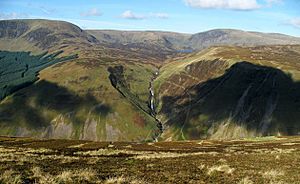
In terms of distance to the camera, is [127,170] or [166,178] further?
[127,170]

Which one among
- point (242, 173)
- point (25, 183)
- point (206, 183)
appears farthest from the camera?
point (242, 173)

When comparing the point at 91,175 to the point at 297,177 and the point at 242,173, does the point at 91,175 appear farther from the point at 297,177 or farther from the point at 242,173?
the point at 297,177

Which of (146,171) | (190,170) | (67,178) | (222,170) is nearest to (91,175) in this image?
(67,178)

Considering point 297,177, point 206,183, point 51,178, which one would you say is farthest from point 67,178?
point 297,177

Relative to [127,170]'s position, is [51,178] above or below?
above

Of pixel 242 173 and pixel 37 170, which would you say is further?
pixel 242 173

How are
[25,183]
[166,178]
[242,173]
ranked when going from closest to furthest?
[25,183]
[166,178]
[242,173]

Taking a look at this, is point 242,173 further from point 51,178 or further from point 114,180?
point 51,178

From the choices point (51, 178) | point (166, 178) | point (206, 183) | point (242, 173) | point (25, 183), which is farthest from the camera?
point (242, 173)

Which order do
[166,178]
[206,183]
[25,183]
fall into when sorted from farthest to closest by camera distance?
[166,178] → [206,183] → [25,183]
